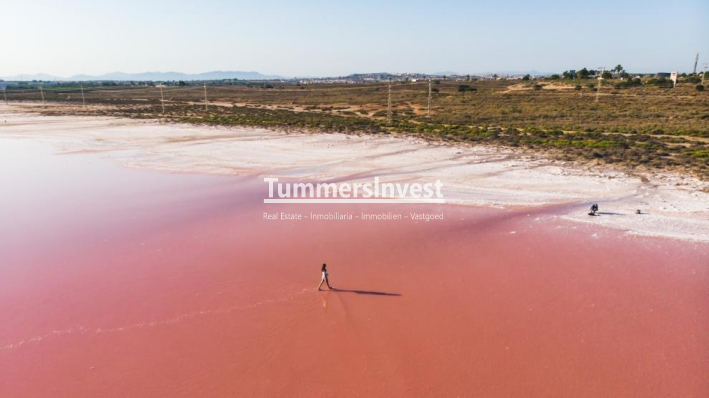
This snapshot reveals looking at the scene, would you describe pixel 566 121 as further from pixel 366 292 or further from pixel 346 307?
pixel 346 307

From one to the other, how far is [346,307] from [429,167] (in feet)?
56.5

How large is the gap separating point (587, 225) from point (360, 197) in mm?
10007

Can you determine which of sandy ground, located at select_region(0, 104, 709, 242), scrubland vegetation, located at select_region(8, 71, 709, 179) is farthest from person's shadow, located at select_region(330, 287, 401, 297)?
scrubland vegetation, located at select_region(8, 71, 709, 179)

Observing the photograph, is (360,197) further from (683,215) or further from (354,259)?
(683,215)

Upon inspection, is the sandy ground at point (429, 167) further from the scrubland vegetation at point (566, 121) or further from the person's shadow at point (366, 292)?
the person's shadow at point (366, 292)

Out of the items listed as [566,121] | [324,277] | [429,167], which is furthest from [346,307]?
[566,121]

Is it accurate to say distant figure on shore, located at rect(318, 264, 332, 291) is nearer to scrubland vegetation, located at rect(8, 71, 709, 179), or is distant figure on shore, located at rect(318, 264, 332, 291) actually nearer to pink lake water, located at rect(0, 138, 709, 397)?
pink lake water, located at rect(0, 138, 709, 397)

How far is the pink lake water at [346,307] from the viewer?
8859mm

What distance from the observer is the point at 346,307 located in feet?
37.3

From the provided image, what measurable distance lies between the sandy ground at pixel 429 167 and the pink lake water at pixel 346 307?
2314mm

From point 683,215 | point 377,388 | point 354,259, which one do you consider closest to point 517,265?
point 354,259

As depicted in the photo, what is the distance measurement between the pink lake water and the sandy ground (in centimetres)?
231

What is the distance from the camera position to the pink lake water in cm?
886

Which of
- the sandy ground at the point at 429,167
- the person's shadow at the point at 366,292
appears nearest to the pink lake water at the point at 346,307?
the person's shadow at the point at 366,292
